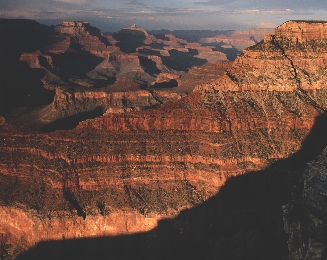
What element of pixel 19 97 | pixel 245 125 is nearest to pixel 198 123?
pixel 245 125

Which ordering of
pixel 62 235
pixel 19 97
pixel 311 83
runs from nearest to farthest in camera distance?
pixel 62 235 → pixel 311 83 → pixel 19 97

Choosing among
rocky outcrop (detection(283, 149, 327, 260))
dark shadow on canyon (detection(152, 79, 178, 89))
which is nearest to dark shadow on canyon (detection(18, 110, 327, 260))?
rocky outcrop (detection(283, 149, 327, 260))

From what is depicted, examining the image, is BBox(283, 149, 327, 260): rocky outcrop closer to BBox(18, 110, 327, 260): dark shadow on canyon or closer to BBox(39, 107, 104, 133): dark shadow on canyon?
BBox(18, 110, 327, 260): dark shadow on canyon

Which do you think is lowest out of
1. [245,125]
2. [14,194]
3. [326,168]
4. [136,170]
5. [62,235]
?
[62,235]

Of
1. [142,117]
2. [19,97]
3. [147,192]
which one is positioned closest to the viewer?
[147,192]

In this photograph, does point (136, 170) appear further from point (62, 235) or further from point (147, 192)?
point (62, 235)

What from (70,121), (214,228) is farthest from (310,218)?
(70,121)

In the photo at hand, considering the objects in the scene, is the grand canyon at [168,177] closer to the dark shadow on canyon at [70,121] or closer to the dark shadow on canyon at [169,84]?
the dark shadow on canyon at [70,121]
